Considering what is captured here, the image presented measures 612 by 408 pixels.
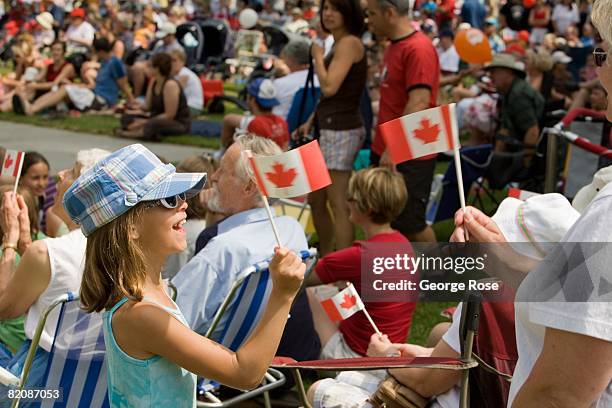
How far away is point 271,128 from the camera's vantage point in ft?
22.0

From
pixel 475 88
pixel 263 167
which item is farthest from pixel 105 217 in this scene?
pixel 475 88

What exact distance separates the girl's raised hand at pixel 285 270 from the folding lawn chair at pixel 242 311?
1098 millimetres

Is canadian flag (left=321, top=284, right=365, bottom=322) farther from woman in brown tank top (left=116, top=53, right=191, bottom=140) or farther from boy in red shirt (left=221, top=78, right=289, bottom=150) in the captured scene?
woman in brown tank top (left=116, top=53, right=191, bottom=140)

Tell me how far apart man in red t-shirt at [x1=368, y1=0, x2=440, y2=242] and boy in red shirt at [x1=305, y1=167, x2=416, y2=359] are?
3.05ft

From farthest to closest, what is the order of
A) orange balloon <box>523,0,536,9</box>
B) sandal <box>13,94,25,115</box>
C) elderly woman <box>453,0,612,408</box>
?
1. orange balloon <box>523,0,536,9</box>
2. sandal <box>13,94,25,115</box>
3. elderly woman <box>453,0,612,408</box>

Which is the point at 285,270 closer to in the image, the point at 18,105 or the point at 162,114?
the point at 162,114

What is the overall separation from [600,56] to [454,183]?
5.57 meters

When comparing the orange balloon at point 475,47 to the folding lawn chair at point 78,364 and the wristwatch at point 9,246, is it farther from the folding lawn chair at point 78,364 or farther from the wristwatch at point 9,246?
the folding lawn chair at point 78,364

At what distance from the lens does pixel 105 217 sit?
2242 millimetres

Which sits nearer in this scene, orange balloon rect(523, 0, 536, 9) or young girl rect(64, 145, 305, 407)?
young girl rect(64, 145, 305, 407)

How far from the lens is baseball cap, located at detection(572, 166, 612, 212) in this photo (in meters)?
3.06

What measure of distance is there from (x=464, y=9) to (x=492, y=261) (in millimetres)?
19184

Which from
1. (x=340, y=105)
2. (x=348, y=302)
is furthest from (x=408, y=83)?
(x=348, y=302)

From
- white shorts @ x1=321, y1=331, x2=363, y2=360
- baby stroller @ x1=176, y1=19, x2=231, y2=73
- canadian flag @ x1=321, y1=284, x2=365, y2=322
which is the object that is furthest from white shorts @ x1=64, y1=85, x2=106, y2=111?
canadian flag @ x1=321, y1=284, x2=365, y2=322
